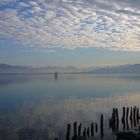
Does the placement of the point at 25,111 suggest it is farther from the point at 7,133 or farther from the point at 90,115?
the point at 7,133

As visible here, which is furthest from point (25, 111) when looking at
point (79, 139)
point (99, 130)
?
point (79, 139)

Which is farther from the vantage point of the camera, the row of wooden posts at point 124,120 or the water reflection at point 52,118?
the row of wooden posts at point 124,120

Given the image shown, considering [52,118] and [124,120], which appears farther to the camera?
[52,118]

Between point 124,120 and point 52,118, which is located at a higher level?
point 124,120

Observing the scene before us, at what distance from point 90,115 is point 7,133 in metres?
15.2

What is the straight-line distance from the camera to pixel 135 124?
37.4m

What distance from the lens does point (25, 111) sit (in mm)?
47375

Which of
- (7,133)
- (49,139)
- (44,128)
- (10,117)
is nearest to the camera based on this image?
(49,139)

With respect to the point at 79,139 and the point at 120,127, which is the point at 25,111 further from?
the point at 79,139

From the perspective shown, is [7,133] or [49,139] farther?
[7,133]

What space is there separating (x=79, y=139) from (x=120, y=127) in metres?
10.9

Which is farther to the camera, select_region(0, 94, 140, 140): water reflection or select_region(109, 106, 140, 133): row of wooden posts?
select_region(109, 106, 140, 133): row of wooden posts

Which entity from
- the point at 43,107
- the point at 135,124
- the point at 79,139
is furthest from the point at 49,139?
the point at 43,107

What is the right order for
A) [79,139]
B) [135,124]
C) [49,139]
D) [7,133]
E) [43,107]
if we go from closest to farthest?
[79,139] → [49,139] → [7,133] → [135,124] → [43,107]
